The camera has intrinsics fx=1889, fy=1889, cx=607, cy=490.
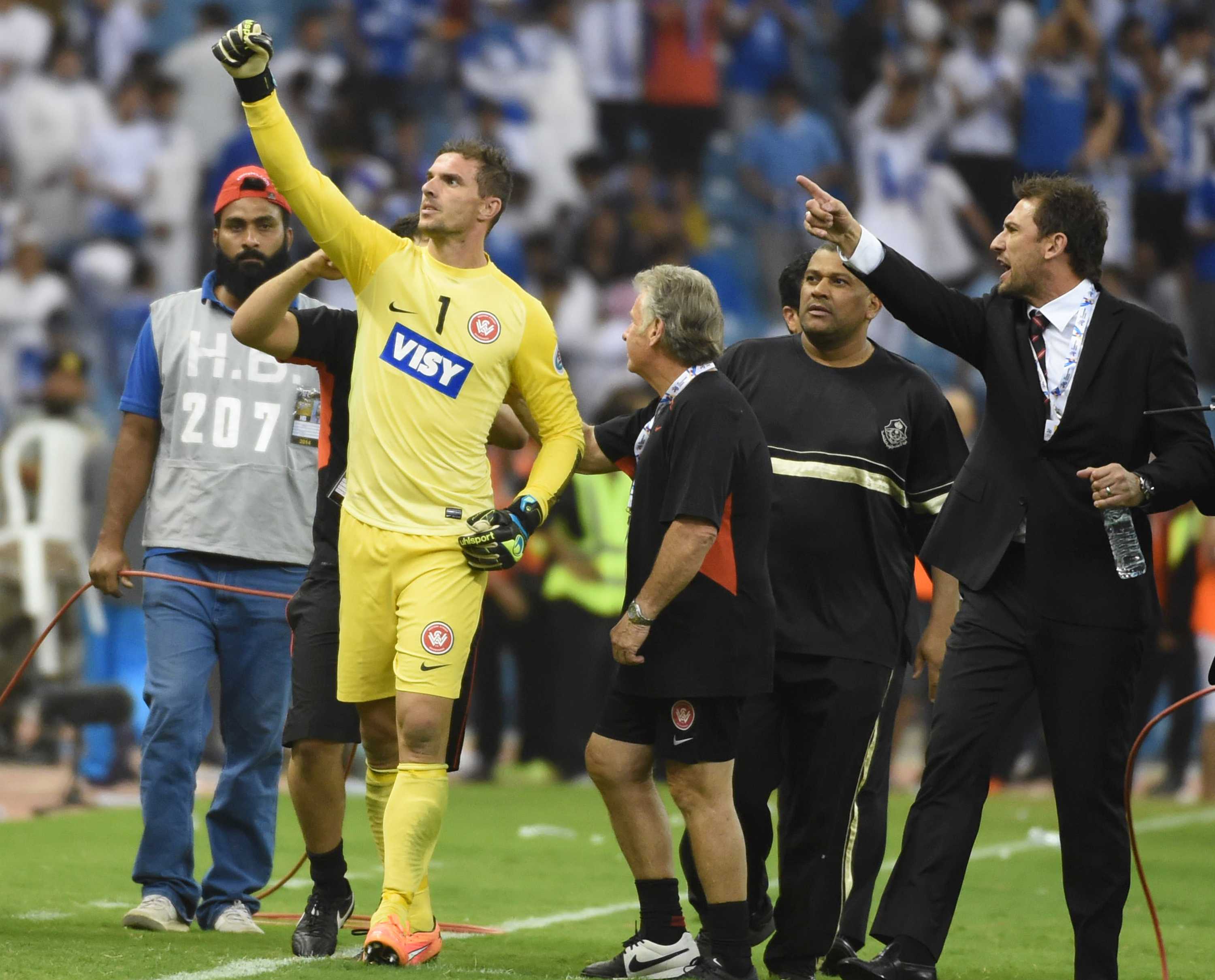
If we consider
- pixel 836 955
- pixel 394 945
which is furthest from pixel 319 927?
pixel 836 955

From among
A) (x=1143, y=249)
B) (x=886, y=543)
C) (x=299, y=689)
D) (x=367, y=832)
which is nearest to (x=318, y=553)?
(x=299, y=689)

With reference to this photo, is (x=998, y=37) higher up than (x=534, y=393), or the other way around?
(x=998, y=37)

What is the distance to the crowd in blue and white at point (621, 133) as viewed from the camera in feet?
48.1

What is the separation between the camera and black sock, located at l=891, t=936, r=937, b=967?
5066 mm

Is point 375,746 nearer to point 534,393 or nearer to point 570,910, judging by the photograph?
point 534,393

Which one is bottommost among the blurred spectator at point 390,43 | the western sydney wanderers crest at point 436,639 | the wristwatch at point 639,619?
the western sydney wanderers crest at point 436,639

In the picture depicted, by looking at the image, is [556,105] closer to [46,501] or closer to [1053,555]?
[46,501]

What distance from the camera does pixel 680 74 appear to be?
17.1 metres

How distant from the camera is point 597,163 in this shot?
1639 cm

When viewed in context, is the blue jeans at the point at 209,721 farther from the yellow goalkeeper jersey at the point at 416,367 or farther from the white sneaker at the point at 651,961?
the white sneaker at the point at 651,961

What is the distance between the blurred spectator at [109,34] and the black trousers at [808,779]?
10930mm

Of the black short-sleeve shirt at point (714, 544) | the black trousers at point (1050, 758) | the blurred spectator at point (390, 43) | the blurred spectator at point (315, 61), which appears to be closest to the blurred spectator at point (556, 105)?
the blurred spectator at point (390, 43)

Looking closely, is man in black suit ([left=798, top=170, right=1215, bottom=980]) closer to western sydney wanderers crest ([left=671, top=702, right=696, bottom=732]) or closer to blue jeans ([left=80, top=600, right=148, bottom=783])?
western sydney wanderers crest ([left=671, top=702, right=696, bottom=732])

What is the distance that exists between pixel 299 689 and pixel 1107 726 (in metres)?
2.30
